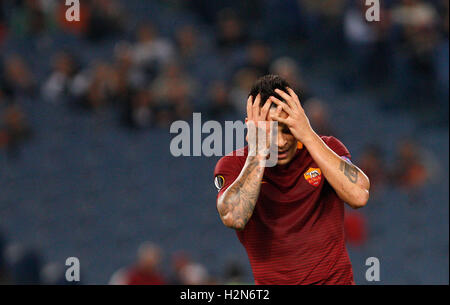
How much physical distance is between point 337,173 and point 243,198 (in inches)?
17.9

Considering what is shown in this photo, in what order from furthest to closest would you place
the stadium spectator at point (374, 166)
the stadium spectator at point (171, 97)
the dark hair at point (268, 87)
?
the stadium spectator at point (171, 97)
the stadium spectator at point (374, 166)
the dark hair at point (268, 87)

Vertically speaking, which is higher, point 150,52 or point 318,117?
point 150,52

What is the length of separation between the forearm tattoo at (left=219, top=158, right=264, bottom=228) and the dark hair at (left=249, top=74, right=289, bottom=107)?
32 cm

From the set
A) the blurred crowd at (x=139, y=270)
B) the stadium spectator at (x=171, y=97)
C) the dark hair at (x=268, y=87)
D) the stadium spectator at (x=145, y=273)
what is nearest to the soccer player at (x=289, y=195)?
the dark hair at (x=268, y=87)

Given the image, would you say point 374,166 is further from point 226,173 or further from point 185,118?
point 226,173

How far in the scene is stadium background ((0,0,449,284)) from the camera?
9102 millimetres

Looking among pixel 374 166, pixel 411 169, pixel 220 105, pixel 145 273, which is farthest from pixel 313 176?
pixel 220 105

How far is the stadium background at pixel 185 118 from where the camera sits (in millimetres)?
9102

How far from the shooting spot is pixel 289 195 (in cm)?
358

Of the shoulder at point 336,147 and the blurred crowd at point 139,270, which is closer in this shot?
the shoulder at point 336,147

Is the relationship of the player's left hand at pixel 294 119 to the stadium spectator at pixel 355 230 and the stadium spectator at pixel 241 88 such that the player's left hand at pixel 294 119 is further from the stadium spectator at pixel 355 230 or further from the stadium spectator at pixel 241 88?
the stadium spectator at pixel 241 88
